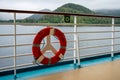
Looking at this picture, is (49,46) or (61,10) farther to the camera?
(61,10)

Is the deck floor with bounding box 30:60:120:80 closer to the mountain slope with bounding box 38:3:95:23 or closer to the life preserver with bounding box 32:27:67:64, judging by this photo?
the life preserver with bounding box 32:27:67:64

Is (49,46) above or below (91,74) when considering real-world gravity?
above

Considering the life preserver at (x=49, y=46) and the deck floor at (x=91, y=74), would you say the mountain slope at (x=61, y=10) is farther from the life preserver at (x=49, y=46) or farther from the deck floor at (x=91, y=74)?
the deck floor at (x=91, y=74)

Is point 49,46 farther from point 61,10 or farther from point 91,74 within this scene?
point 61,10

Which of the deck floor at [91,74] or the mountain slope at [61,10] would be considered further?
the mountain slope at [61,10]

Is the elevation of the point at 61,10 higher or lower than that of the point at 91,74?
higher

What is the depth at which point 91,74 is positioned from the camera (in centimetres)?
230

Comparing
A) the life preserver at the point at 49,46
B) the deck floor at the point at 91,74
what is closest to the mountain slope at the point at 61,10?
the life preserver at the point at 49,46

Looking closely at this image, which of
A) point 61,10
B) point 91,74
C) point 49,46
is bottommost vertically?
point 91,74

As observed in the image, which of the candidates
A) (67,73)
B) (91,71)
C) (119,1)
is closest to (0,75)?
A: (67,73)

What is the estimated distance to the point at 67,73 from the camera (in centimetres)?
236

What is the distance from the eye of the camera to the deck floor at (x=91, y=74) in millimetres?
2162

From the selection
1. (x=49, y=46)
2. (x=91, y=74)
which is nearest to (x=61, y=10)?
(x=49, y=46)

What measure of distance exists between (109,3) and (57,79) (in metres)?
7.06
